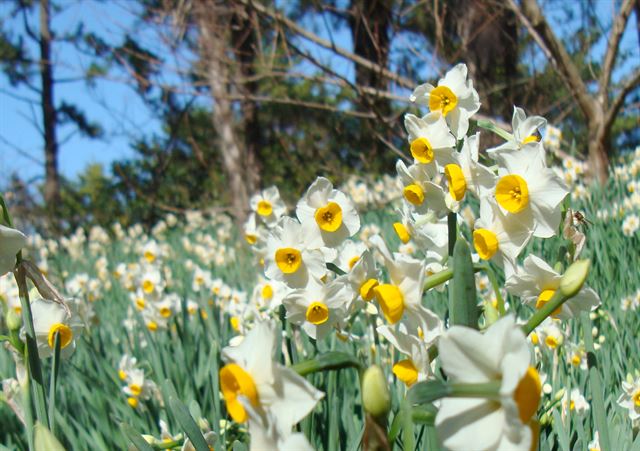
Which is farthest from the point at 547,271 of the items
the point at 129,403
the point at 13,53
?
the point at 13,53

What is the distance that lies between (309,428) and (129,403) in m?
0.78

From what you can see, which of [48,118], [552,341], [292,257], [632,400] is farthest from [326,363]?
[48,118]

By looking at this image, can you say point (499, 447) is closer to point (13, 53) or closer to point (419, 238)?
point (419, 238)

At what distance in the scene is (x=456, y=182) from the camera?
79 cm

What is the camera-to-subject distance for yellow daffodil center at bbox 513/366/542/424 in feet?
1.56

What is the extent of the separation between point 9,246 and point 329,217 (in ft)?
1.48

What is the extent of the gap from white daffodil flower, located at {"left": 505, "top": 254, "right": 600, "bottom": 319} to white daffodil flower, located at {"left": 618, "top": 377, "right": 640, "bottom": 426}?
513mm

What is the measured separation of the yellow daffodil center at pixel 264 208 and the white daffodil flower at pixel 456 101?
85cm

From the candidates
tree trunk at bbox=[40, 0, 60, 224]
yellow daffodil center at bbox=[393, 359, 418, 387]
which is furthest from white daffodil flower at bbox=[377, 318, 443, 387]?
tree trunk at bbox=[40, 0, 60, 224]

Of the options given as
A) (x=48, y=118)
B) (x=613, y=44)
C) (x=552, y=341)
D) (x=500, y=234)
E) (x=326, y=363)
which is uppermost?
(x=48, y=118)

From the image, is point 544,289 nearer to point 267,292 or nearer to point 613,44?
point 267,292

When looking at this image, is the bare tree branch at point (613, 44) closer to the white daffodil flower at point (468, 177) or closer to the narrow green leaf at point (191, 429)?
A: the white daffodil flower at point (468, 177)

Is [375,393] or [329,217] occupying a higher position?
[329,217]

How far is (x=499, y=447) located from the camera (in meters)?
0.50
